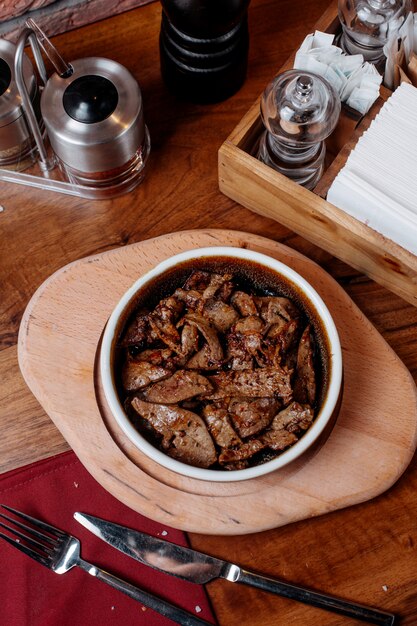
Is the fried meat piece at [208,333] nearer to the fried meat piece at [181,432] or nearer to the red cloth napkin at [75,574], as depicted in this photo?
the fried meat piece at [181,432]

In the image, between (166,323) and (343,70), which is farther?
(343,70)

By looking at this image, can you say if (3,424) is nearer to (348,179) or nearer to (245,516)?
(245,516)

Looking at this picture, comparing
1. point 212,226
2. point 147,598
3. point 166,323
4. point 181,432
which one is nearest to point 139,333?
point 166,323

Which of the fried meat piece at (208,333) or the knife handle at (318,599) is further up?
the fried meat piece at (208,333)

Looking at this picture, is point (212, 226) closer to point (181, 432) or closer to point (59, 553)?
point (181, 432)

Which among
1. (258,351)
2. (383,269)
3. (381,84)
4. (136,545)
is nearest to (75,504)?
(136,545)

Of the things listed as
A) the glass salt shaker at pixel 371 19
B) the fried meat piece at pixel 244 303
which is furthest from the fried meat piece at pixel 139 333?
the glass salt shaker at pixel 371 19

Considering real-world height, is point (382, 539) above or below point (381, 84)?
below
